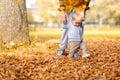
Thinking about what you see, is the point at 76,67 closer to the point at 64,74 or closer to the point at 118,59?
the point at 64,74

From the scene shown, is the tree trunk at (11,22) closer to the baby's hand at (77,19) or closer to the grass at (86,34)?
the grass at (86,34)

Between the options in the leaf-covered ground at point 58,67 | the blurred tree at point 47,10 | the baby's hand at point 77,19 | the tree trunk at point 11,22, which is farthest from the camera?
the blurred tree at point 47,10

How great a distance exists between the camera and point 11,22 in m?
11.5

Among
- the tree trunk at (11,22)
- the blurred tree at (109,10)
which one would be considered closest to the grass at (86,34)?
the tree trunk at (11,22)

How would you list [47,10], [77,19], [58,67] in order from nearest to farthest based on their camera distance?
[58,67] → [77,19] → [47,10]

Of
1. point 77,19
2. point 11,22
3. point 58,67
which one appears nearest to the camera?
point 58,67

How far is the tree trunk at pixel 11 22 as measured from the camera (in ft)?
37.6

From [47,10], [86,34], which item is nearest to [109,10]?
[47,10]

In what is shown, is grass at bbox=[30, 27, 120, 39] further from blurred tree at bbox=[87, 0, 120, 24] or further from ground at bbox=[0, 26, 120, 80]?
blurred tree at bbox=[87, 0, 120, 24]

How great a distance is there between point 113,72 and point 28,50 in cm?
393

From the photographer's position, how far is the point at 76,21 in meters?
8.63

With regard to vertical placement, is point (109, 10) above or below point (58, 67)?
below

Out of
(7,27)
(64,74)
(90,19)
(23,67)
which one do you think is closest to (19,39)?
(7,27)

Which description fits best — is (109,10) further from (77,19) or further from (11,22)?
(77,19)
